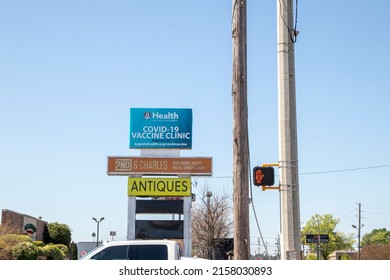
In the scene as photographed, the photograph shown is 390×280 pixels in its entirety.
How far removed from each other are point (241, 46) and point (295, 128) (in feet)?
9.35

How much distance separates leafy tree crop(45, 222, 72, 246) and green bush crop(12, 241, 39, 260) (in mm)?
17785

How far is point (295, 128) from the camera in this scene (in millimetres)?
14422

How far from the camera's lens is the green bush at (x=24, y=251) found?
1505 inches

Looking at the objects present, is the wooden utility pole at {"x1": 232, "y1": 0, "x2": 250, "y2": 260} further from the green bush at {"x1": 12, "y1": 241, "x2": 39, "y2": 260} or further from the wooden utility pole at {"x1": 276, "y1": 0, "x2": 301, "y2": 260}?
the green bush at {"x1": 12, "y1": 241, "x2": 39, "y2": 260}

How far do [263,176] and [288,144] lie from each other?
101 centimetres

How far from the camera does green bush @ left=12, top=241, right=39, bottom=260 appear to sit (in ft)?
125

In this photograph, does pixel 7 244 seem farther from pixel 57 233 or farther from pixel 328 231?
pixel 328 231

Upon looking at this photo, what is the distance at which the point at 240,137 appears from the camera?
1211 cm

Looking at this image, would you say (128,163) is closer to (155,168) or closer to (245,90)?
(155,168)

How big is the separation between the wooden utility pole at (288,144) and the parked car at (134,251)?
2.61m

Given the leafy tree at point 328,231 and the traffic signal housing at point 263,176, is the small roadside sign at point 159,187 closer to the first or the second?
the traffic signal housing at point 263,176

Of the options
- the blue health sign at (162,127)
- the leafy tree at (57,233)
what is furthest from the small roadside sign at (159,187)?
Result: the leafy tree at (57,233)
